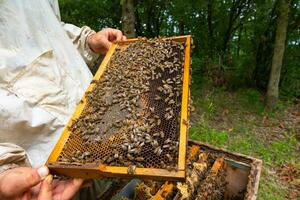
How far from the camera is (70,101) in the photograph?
288 centimetres

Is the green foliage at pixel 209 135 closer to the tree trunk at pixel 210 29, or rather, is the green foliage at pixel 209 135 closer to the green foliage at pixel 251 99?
the green foliage at pixel 251 99

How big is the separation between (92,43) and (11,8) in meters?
0.99

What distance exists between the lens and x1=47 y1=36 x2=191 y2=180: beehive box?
2.11 metres

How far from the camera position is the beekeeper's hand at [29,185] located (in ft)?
6.39

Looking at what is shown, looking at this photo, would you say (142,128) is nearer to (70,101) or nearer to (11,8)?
(70,101)

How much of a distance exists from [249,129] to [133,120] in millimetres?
5104

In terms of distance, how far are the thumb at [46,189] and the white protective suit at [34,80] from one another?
0.86ft

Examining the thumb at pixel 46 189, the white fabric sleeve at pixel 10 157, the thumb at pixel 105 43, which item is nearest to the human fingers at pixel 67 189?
the thumb at pixel 46 189

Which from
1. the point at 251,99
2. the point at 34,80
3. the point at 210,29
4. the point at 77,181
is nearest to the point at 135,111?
the point at 77,181

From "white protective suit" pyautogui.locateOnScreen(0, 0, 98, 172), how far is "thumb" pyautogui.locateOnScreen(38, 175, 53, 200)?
26cm

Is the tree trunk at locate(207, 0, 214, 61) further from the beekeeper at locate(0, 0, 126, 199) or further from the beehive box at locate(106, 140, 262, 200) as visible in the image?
the beekeeper at locate(0, 0, 126, 199)

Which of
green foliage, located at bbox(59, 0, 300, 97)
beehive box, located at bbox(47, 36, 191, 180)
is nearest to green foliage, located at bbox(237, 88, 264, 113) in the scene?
green foliage, located at bbox(59, 0, 300, 97)

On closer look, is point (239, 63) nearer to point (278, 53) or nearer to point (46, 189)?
point (278, 53)

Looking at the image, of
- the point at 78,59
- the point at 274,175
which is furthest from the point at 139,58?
the point at 274,175
